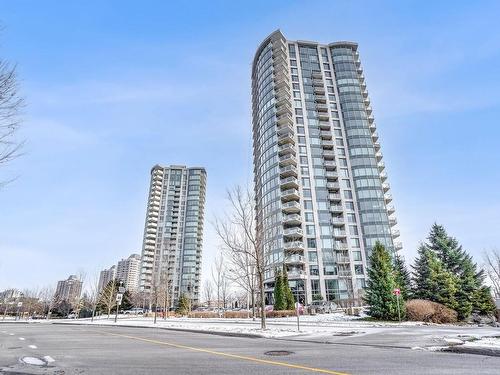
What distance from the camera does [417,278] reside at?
106ft

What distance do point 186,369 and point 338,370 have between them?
3075mm

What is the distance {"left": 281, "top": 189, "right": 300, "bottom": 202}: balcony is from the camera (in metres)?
67.6

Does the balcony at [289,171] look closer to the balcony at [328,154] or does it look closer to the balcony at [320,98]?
the balcony at [328,154]

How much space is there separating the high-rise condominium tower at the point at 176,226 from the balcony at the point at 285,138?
7445 cm

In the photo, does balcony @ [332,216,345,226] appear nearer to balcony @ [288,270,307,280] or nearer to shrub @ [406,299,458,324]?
balcony @ [288,270,307,280]

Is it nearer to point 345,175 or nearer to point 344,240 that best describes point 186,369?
point 344,240

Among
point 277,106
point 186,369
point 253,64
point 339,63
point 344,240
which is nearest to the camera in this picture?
point 186,369

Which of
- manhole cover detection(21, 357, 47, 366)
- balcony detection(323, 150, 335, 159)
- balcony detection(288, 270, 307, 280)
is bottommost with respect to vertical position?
manhole cover detection(21, 357, 47, 366)

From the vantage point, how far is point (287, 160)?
71688mm

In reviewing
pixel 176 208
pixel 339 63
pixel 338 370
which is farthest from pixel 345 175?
pixel 176 208

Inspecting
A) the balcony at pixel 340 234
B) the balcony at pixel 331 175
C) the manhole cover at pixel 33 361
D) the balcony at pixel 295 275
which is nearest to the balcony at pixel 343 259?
the balcony at pixel 340 234

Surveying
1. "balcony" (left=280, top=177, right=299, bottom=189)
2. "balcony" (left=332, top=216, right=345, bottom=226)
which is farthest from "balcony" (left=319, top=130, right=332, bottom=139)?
"balcony" (left=332, top=216, right=345, bottom=226)

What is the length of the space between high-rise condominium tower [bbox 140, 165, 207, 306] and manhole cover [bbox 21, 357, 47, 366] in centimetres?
12151

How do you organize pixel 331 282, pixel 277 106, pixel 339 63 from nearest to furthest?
1. pixel 331 282
2. pixel 277 106
3. pixel 339 63
